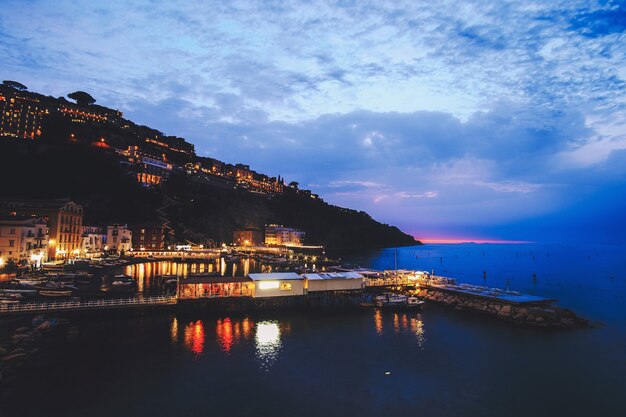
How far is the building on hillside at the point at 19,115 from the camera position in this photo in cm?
12344

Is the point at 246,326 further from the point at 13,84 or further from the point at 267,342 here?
the point at 13,84

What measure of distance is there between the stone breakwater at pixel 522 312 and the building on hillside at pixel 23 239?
7292 cm

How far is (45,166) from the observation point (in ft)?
354

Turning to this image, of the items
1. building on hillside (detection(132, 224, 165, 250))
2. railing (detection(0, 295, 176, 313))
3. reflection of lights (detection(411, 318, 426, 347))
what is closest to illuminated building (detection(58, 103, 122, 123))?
building on hillside (detection(132, 224, 165, 250))

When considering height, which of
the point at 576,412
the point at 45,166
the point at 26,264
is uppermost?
the point at 45,166

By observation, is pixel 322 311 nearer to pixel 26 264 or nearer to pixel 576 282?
pixel 26 264

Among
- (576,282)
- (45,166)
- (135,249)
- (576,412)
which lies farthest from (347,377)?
(45,166)

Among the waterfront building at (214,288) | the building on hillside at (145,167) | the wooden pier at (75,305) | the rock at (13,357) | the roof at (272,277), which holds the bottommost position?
the rock at (13,357)

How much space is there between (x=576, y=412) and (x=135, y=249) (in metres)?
111

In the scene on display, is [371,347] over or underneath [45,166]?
underneath

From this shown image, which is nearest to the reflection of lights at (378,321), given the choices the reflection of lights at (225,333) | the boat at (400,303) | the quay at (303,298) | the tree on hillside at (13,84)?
the boat at (400,303)

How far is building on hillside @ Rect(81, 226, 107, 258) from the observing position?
288 feet

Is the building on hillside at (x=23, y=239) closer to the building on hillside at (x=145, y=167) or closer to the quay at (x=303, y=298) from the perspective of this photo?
the quay at (x=303, y=298)

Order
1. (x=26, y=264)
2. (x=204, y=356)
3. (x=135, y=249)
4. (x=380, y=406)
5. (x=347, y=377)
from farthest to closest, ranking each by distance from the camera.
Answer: (x=135, y=249) < (x=26, y=264) < (x=204, y=356) < (x=347, y=377) < (x=380, y=406)
